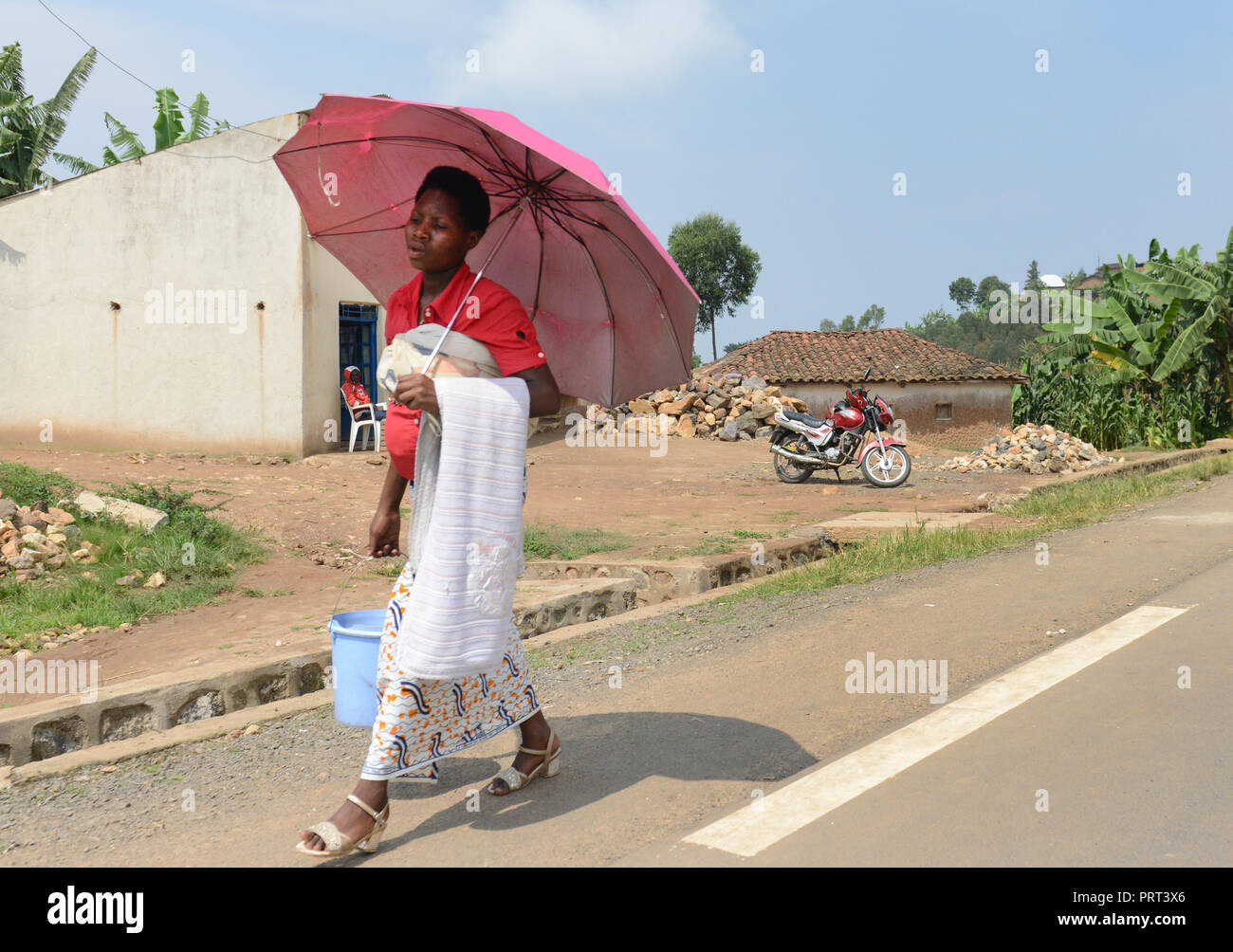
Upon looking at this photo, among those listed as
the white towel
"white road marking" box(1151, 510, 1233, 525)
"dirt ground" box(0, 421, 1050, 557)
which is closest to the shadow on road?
the white towel

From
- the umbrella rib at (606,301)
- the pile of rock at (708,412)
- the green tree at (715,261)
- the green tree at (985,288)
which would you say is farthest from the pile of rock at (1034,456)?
the green tree at (985,288)

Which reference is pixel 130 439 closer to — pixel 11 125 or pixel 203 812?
pixel 11 125

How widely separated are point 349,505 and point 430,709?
9.10 metres

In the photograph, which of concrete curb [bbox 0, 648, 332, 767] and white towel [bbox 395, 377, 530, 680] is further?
concrete curb [bbox 0, 648, 332, 767]

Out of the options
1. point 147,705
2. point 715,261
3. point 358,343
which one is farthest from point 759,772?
point 715,261

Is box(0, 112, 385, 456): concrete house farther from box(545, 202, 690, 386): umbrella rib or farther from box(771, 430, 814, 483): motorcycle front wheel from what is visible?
box(545, 202, 690, 386): umbrella rib

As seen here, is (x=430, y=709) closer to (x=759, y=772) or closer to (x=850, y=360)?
(x=759, y=772)

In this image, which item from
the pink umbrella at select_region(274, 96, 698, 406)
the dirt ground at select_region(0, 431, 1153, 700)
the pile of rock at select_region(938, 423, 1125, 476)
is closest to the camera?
the pink umbrella at select_region(274, 96, 698, 406)

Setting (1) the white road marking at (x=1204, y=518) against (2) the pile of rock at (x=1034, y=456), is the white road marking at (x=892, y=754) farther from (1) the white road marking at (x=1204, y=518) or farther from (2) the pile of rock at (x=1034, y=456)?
(2) the pile of rock at (x=1034, y=456)

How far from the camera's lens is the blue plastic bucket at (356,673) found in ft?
11.8

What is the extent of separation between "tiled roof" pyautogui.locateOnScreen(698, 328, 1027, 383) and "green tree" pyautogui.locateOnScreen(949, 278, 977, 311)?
6457 centimetres

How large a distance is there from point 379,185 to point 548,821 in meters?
2.29

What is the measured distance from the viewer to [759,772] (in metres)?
3.76

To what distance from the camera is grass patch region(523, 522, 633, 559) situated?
30.2 feet
